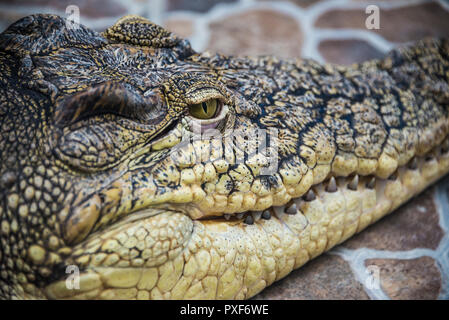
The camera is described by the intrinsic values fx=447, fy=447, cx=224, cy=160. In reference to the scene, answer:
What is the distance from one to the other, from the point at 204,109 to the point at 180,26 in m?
1.74

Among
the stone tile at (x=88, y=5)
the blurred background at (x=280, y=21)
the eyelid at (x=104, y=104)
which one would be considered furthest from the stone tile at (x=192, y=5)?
the eyelid at (x=104, y=104)

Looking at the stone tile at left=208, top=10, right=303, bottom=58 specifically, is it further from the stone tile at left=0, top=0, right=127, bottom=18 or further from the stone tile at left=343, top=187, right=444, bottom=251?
the stone tile at left=343, top=187, right=444, bottom=251

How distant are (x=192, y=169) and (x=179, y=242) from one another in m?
0.23

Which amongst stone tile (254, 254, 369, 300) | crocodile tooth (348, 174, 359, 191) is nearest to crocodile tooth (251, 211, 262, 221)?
stone tile (254, 254, 369, 300)

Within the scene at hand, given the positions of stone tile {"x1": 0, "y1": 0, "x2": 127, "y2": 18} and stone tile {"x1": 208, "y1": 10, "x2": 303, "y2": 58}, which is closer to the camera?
stone tile {"x1": 208, "y1": 10, "x2": 303, "y2": 58}

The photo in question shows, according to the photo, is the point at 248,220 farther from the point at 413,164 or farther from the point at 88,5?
the point at 88,5

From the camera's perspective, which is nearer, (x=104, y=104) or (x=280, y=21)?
(x=104, y=104)

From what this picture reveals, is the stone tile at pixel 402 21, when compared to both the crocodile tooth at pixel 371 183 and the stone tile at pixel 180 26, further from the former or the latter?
the crocodile tooth at pixel 371 183

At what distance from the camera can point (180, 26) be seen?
9.95 ft

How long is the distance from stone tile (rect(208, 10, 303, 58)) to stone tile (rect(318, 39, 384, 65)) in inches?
7.0

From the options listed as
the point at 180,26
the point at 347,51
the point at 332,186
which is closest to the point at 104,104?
the point at 332,186

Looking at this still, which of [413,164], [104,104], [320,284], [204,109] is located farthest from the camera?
[413,164]

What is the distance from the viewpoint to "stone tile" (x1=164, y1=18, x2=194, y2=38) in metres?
2.98

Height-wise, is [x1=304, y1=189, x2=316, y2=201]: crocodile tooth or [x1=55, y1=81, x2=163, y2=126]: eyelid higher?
[x1=55, y1=81, x2=163, y2=126]: eyelid
